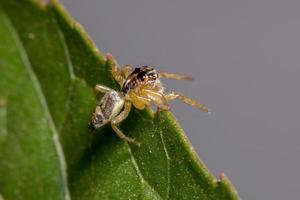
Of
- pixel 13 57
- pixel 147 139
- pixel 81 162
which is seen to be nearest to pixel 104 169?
pixel 81 162

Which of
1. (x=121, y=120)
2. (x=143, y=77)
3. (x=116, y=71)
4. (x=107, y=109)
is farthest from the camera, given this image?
(x=143, y=77)

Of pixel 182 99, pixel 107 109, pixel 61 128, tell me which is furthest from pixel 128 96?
pixel 61 128

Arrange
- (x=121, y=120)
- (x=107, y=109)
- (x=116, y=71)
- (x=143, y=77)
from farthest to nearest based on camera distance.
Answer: (x=143, y=77)
(x=107, y=109)
(x=121, y=120)
(x=116, y=71)

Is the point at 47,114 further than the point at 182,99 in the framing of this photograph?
No

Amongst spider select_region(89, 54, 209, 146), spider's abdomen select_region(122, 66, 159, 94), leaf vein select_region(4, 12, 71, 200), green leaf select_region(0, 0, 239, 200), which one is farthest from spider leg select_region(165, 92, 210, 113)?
leaf vein select_region(4, 12, 71, 200)

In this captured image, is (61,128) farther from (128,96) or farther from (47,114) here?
(128,96)

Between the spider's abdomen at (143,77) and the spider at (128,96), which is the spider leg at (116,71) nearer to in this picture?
the spider at (128,96)
